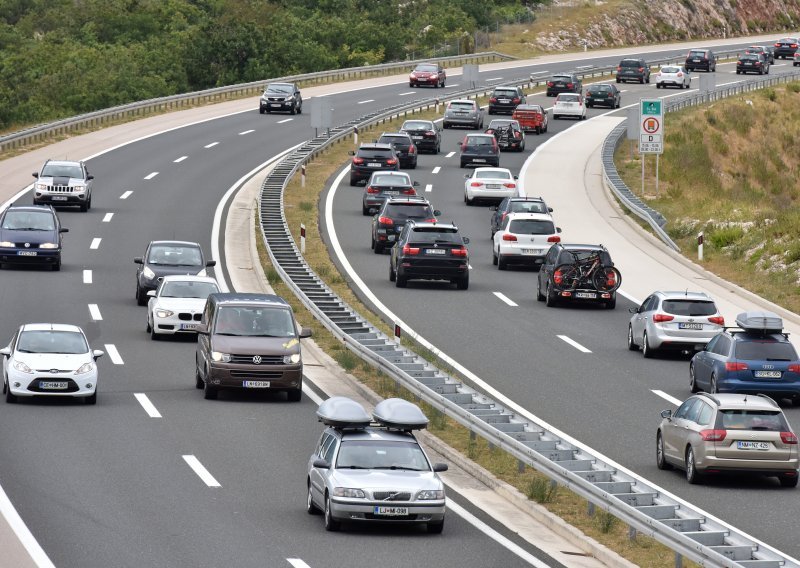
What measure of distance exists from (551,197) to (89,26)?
7335 cm

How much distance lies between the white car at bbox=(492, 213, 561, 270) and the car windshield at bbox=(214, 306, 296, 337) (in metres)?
16.4

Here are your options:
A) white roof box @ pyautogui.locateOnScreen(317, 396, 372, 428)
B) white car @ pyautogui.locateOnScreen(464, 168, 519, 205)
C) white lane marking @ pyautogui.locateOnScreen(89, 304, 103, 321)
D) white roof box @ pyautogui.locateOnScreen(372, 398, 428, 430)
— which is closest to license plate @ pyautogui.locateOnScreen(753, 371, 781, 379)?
white roof box @ pyautogui.locateOnScreen(372, 398, 428, 430)

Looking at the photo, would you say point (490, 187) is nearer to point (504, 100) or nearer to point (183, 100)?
point (504, 100)

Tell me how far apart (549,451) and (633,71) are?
81.4 metres

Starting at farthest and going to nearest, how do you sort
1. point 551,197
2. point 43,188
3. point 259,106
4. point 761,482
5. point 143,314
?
point 259,106
point 551,197
point 43,188
point 143,314
point 761,482

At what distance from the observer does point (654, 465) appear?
2273cm

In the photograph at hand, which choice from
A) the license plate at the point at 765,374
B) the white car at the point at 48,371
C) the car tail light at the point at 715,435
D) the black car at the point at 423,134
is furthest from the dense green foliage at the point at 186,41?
the car tail light at the point at 715,435

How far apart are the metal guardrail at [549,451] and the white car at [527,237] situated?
6980 mm

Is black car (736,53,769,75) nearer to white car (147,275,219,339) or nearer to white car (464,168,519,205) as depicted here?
white car (464,168,519,205)

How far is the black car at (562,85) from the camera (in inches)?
3588

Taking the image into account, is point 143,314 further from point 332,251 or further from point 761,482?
point 761,482

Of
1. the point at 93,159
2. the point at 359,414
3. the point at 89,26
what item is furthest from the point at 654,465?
the point at 89,26

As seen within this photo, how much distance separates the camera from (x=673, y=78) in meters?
95.9

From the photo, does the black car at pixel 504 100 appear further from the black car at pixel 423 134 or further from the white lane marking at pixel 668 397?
the white lane marking at pixel 668 397
